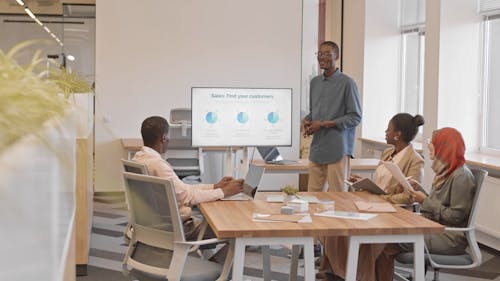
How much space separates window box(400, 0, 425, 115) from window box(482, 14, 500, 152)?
5.01 ft

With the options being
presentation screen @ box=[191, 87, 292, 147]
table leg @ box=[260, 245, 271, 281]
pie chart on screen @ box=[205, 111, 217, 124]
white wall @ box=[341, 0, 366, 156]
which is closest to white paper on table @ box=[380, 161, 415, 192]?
table leg @ box=[260, 245, 271, 281]

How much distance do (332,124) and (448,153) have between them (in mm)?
1516

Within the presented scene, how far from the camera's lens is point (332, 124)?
5.50 meters

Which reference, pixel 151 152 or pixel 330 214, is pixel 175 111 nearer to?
pixel 151 152

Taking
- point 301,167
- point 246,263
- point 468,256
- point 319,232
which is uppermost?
point 301,167

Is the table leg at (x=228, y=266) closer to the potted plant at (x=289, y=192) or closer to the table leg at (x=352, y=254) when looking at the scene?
the table leg at (x=352, y=254)

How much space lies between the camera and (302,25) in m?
9.59

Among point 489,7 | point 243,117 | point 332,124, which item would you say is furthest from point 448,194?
point 489,7

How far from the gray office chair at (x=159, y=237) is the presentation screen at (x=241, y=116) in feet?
5.40

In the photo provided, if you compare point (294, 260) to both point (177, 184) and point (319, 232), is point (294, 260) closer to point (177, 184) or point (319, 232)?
point (177, 184)

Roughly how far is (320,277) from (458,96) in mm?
3031

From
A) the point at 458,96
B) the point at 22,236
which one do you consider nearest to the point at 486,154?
the point at 458,96

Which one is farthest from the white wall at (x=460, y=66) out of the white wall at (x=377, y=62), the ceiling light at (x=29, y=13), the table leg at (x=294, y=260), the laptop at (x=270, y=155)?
the ceiling light at (x=29, y=13)

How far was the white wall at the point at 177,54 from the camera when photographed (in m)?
8.94
